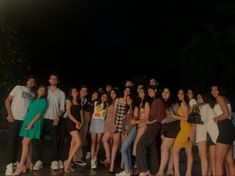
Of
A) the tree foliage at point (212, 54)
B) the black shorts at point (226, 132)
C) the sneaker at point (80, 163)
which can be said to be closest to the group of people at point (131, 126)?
the black shorts at point (226, 132)

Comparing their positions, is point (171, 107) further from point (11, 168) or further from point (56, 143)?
point (11, 168)

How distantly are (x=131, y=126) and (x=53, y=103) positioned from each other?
6.00 feet

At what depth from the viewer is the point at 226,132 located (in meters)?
7.87

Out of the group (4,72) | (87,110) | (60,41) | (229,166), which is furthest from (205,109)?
(60,41)

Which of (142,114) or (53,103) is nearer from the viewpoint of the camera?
(142,114)

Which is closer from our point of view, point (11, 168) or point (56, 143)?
point (11, 168)

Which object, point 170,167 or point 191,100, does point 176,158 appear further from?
point 191,100

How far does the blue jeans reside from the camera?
9641 mm

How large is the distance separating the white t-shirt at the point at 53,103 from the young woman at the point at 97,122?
1012 mm

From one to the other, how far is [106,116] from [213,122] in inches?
109

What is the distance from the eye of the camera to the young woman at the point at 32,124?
9188 millimetres

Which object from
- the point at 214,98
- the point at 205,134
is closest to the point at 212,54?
the point at 205,134

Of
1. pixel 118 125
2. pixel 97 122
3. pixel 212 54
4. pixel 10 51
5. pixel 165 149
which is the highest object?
pixel 212 54

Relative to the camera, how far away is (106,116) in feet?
35.3
